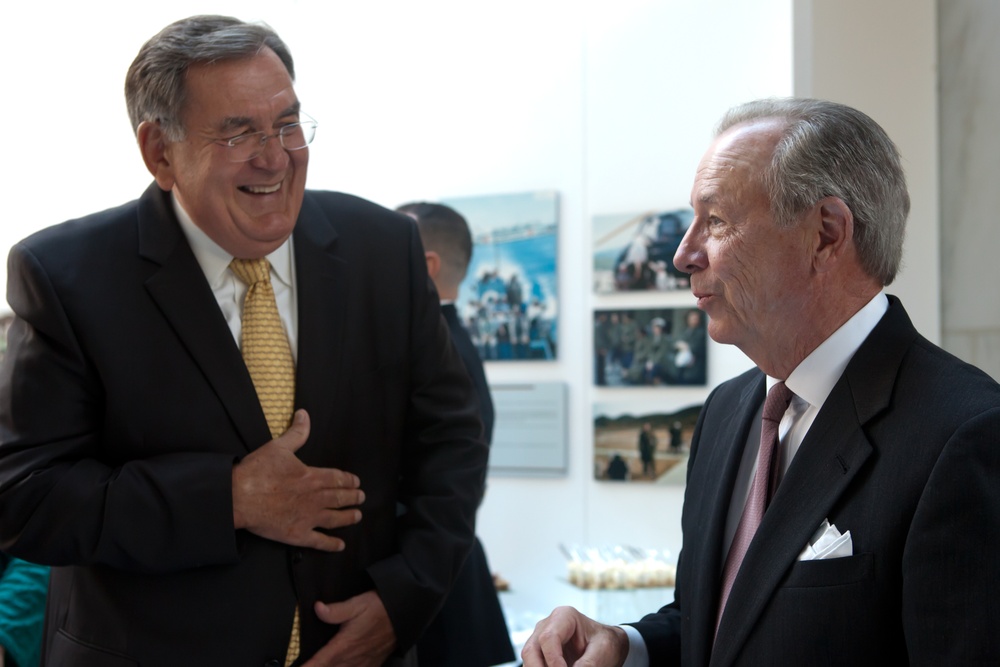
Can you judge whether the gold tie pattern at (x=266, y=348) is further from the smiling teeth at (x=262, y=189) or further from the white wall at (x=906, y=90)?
the white wall at (x=906, y=90)

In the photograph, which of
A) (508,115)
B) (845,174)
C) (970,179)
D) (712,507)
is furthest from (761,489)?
(508,115)

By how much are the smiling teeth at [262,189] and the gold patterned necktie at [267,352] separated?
161 millimetres

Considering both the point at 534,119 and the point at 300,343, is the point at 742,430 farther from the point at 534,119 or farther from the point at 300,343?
the point at 534,119

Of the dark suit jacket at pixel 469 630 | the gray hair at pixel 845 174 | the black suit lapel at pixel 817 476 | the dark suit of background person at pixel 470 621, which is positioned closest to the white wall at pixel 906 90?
the dark suit of background person at pixel 470 621

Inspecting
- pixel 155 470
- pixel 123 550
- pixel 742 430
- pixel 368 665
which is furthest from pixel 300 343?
pixel 742 430

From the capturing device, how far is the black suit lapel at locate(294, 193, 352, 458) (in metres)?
2.09

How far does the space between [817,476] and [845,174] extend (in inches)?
19.4

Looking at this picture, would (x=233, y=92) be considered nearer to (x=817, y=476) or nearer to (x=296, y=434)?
(x=296, y=434)

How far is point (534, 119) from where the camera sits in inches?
232

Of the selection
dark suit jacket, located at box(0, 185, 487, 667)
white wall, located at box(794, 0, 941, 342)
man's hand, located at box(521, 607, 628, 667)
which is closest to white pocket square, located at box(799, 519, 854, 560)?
man's hand, located at box(521, 607, 628, 667)

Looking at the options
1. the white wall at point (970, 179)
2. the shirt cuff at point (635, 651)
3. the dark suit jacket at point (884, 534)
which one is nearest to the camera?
the dark suit jacket at point (884, 534)

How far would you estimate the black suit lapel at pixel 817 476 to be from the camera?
4.90 feet

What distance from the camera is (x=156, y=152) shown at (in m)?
2.13

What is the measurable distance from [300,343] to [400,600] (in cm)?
59
